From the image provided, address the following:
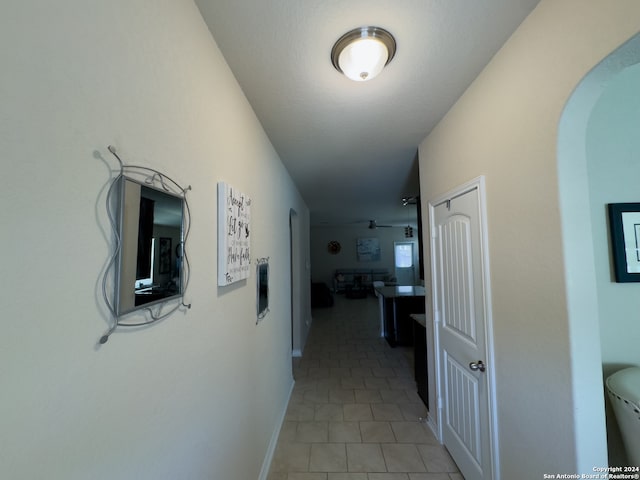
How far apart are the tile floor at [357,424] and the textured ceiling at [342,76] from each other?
2.25m

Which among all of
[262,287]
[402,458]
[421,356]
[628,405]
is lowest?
[402,458]

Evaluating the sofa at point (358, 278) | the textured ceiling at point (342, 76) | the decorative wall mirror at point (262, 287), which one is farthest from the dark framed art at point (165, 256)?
the sofa at point (358, 278)

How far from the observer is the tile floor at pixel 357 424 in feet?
6.29

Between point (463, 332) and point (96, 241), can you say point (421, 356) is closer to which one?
point (463, 332)

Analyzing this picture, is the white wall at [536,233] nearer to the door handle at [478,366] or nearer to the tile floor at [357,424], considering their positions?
the door handle at [478,366]

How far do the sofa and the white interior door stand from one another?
24.4ft

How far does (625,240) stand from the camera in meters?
1.30

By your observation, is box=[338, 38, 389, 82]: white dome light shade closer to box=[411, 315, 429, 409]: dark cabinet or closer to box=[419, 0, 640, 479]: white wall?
box=[419, 0, 640, 479]: white wall

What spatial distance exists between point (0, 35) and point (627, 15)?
149cm

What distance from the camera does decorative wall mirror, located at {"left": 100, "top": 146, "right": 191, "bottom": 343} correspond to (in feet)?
2.10

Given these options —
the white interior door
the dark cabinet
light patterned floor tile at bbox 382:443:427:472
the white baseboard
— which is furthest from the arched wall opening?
the white baseboard

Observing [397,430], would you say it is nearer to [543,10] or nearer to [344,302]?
[543,10]

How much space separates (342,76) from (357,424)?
2723mm

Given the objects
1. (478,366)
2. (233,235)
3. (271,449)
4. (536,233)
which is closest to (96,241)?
(233,235)
